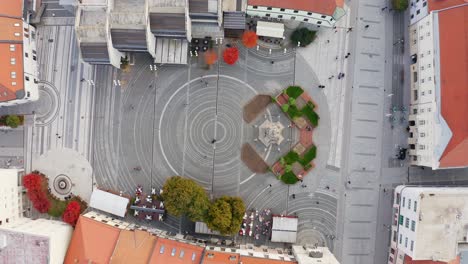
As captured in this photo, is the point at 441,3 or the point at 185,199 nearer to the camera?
the point at 185,199

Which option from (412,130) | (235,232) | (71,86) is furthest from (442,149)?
(71,86)

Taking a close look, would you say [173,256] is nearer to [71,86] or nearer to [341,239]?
[341,239]

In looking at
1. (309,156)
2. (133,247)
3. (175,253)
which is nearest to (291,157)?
(309,156)

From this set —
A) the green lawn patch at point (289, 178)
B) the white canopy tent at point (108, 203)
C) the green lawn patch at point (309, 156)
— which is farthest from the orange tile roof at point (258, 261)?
the white canopy tent at point (108, 203)

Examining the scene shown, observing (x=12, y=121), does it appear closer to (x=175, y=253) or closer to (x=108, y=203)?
(x=108, y=203)

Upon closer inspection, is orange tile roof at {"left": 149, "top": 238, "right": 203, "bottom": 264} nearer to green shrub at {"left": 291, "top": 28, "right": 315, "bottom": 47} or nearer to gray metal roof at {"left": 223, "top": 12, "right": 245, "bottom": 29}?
gray metal roof at {"left": 223, "top": 12, "right": 245, "bottom": 29}
